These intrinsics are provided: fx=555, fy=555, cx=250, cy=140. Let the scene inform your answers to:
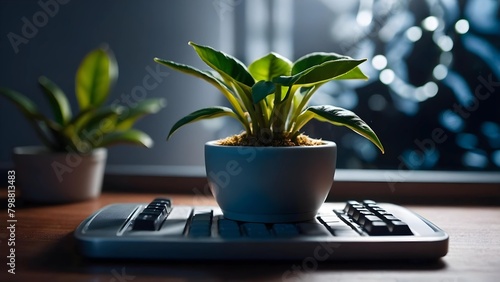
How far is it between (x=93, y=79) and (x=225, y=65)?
42cm

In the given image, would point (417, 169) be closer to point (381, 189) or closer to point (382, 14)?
point (381, 189)

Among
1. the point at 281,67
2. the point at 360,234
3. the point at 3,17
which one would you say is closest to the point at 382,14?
the point at 281,67

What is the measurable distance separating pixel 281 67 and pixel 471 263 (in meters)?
0.32

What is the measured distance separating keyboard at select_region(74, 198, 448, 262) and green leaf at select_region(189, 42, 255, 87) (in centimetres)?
17

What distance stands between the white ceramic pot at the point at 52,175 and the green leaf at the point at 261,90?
0.45 meters

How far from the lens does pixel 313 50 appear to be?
44.4 inches

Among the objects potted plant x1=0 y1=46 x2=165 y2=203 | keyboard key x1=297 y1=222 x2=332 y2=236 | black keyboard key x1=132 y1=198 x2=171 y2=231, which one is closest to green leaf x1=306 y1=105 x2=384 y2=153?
keyboard key x1=297 y1=222 x2=332 y2=236

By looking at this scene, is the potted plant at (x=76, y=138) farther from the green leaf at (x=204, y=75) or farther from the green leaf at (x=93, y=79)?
the green leaf at (x=204, y=75)

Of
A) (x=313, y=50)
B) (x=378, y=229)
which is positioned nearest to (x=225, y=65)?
(x=378, y=229)

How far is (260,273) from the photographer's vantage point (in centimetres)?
54

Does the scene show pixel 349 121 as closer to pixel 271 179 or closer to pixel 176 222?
pixel 271 179

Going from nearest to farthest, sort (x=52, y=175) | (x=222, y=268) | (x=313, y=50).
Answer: (x=222, y=268) → (x=52, y=175) → (x=313, y=50)

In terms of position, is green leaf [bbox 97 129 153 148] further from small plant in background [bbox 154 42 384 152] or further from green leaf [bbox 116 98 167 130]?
small plant in background [bbox 154 42 384 152]

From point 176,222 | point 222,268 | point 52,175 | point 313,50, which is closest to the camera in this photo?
point 222,268
